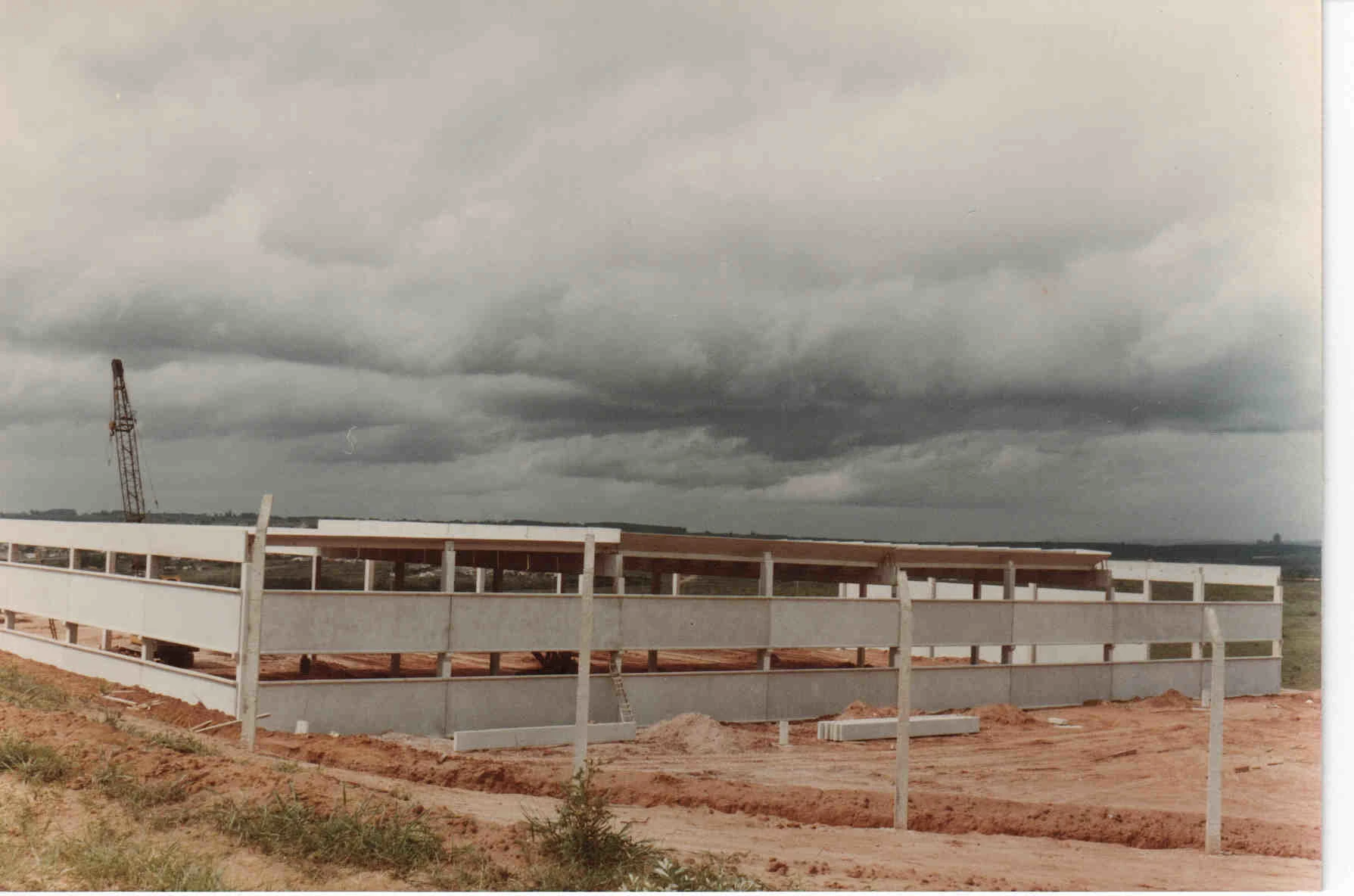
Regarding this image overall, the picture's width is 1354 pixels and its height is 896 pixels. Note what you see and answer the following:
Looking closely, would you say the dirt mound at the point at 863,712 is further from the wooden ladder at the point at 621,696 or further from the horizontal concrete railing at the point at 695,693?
the wooden ladder at the point at 621,696

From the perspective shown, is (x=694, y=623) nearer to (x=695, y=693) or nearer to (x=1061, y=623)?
(x=695, y=693)

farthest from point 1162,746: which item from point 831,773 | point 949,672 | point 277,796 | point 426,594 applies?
point 277,796

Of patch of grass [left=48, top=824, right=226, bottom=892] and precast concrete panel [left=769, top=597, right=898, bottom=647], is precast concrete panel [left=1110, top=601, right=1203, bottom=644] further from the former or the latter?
patch of grass [left=48, top=824, right=226, bottom=892]

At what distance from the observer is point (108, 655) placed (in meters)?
28.8

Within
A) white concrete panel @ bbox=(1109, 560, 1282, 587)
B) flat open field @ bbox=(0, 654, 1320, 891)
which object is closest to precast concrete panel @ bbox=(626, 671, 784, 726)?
flat open field @ bbox=(0, 654, 1320, 891)

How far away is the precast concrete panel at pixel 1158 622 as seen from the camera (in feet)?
118

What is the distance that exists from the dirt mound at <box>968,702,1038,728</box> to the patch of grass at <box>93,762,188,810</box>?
958 inches

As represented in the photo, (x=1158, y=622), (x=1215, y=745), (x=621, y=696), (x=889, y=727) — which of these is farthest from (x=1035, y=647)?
(x=1215, y=745)

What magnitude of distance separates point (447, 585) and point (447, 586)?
0.04 metres

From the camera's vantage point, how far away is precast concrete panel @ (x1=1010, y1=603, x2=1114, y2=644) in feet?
110

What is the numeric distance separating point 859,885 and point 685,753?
1346 centimetres

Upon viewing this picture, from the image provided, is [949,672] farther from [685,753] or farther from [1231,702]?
[1231,702]

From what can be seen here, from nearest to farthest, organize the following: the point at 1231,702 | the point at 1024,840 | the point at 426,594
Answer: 1. the point at 1024,840
2. the point at 426,594
3. the point at 1231,702

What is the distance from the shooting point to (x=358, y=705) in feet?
76.8
